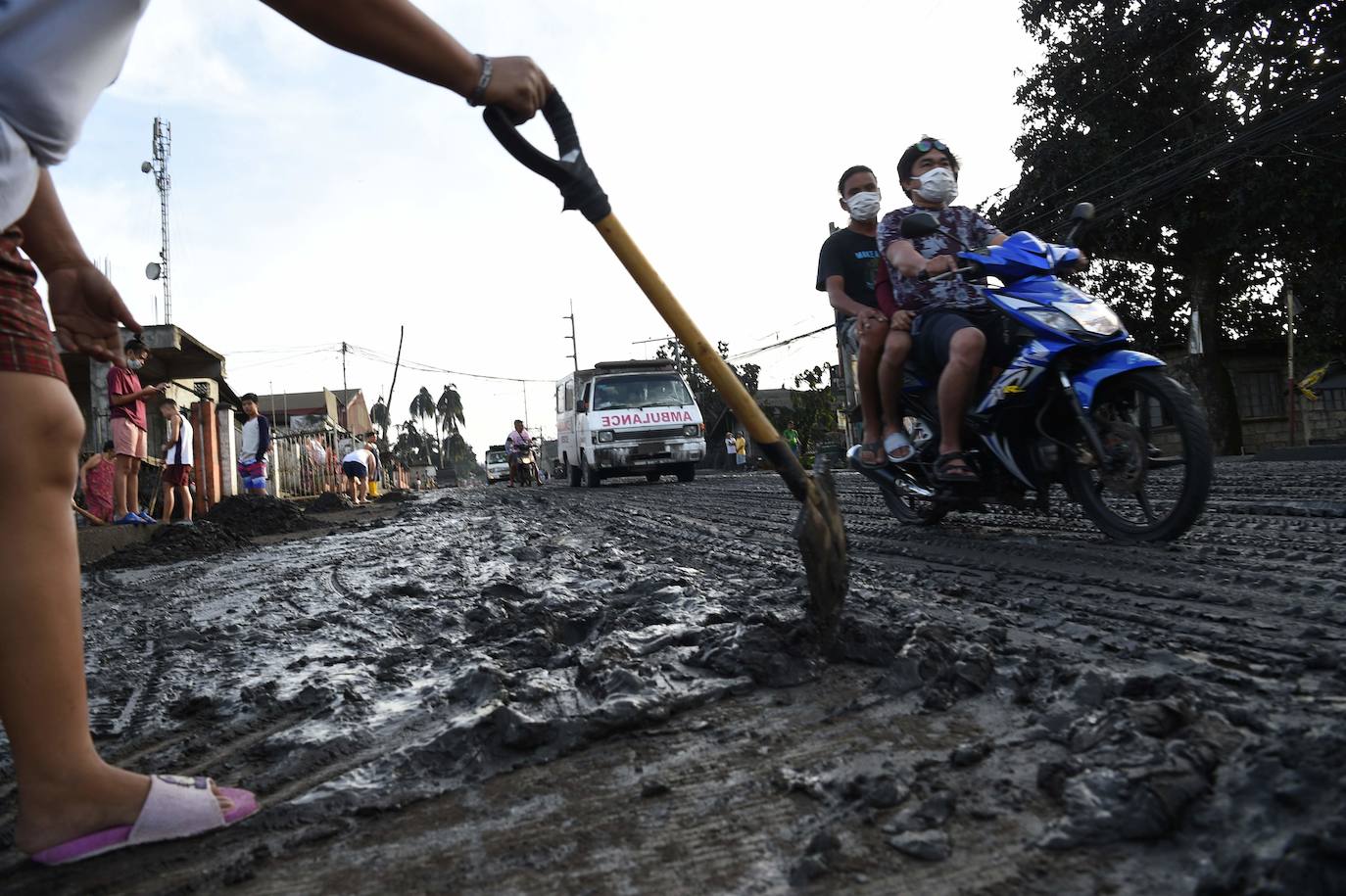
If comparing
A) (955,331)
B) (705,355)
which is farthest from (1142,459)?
(705,355)

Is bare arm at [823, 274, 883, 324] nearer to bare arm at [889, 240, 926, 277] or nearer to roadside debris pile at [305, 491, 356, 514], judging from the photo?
bare arm at [889, 240, 926, 277]

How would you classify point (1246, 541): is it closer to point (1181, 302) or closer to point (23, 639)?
point (23, 639)

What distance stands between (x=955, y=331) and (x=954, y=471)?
617 mm

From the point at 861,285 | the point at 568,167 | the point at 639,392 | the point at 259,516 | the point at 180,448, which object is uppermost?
the point at 639,392

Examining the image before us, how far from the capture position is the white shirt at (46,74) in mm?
1299

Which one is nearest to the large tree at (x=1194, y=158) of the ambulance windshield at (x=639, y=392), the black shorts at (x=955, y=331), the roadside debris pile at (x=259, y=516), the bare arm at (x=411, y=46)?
the ambulance windshield at (x=639, y=392)

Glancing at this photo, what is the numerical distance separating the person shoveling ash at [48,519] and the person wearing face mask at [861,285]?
11.6 ft

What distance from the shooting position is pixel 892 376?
4.50 metres

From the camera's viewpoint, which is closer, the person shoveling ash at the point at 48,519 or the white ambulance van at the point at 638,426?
the person shoveling ash at the point at 48,519

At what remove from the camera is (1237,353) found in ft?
81.8

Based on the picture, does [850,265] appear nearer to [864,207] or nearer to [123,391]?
[864,207]

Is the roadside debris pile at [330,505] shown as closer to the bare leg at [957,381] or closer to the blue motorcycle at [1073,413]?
the bare leg at [957,381]

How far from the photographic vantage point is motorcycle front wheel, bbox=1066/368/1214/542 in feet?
10.5

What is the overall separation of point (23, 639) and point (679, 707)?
1114 millimetres
